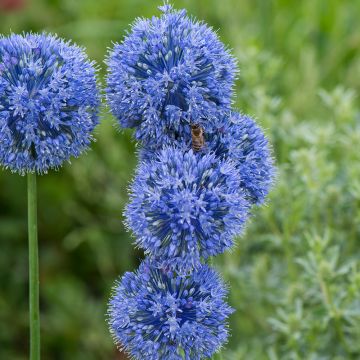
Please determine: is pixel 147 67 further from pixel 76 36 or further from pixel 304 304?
pixel 76 36

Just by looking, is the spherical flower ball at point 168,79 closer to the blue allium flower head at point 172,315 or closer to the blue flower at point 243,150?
the blue flower at point 243,150

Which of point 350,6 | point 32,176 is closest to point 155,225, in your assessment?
point 32,176

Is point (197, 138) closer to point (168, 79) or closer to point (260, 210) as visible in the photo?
point (168, 79)

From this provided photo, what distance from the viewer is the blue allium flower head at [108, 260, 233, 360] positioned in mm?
1656

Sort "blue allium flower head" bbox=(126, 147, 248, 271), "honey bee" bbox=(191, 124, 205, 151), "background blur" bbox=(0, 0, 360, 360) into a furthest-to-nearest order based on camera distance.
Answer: "background blur" bbox=(0, 0, 360, 360)
"honey bee" bbox=(191, 124, 205, 151)
"blue allium flower head" bbox=(126, 147, 248, 271)

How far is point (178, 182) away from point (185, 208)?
0.06 meters

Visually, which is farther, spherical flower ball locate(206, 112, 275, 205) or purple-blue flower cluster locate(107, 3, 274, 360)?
spherical flower ball locate(206, 112, 275, 205)

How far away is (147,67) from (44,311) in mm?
2368

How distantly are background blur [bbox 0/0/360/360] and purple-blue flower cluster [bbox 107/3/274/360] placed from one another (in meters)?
0.87

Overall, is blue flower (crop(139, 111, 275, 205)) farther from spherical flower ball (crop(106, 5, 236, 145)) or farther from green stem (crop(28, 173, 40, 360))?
green stem (crop(28, 173, 40, 360))

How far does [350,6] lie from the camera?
188 inches

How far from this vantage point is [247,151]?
1.83 m

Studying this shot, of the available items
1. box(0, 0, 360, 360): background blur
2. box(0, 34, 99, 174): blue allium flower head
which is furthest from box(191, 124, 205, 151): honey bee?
box(0, 0, 360, 360): background blur

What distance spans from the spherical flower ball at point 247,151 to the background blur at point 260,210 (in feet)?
2.30
